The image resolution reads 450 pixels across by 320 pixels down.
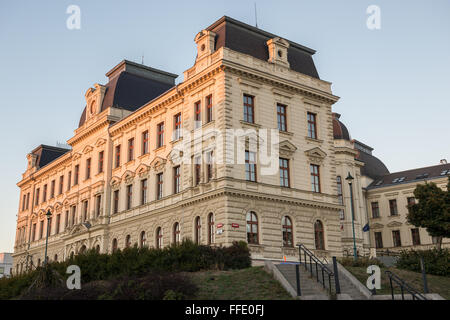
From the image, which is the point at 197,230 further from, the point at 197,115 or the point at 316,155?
the point at 316,155

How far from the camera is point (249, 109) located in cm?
3616

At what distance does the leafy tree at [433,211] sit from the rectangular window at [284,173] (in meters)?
16.6

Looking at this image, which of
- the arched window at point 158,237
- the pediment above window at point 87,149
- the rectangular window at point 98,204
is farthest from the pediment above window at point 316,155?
the pediment above window at point 87,149

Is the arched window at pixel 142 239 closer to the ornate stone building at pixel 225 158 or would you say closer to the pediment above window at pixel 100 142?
the ornate stone building at pixel 225 158

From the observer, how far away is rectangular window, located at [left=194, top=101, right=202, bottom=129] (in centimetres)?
3709

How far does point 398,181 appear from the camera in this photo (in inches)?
2643

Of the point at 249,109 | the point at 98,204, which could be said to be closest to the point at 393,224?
the point at 249,109

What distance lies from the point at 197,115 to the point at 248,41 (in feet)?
20.8

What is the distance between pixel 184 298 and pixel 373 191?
5271 centimetres

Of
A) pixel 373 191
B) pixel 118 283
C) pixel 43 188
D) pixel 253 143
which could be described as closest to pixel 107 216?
pixel 253 143

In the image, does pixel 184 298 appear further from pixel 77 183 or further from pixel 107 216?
pixel 77 183

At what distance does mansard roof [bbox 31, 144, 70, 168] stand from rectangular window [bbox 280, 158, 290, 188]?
4139 centimetres

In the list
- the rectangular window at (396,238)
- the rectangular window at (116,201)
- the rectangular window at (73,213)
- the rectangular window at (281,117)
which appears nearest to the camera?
the rectangular window at (281,117)

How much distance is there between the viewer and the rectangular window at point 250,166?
113 ft
